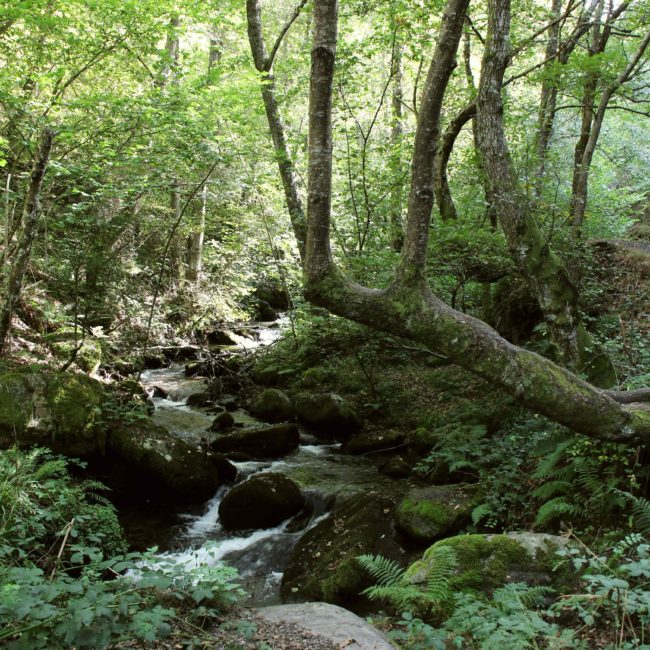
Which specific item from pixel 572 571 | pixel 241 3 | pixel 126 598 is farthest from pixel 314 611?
pixel 241 3

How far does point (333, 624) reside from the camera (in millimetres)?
3467

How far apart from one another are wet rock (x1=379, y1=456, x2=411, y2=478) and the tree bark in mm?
5206

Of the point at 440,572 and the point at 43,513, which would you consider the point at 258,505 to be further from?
the point at 440,572

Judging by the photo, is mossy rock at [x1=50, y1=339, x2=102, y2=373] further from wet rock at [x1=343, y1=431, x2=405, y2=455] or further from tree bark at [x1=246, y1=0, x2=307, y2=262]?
wet rock at [x1=343, y1=431, x2=405, y2=455]

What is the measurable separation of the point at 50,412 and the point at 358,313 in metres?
4.97

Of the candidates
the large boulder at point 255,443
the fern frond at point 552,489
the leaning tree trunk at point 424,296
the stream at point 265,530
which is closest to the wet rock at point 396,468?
the stream at point 265,530

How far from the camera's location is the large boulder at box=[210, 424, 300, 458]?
9242 millimetres

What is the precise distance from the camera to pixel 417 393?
414 inches

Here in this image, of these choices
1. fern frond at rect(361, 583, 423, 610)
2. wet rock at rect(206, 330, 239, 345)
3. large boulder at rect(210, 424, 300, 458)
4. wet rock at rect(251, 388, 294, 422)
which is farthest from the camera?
wet rock at rect(206, 330, 239, 345)

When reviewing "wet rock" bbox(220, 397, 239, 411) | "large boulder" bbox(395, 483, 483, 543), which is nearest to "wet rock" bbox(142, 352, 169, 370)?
"wet rock" bbox(220, 397, 239, 411)

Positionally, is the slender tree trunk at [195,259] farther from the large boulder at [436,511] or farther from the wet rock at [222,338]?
the large boulder at [436,511]

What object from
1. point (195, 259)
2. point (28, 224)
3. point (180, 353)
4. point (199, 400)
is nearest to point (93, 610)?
point (28, 224)

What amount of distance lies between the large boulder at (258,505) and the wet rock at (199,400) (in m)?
4.61

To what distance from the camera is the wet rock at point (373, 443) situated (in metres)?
9.38
